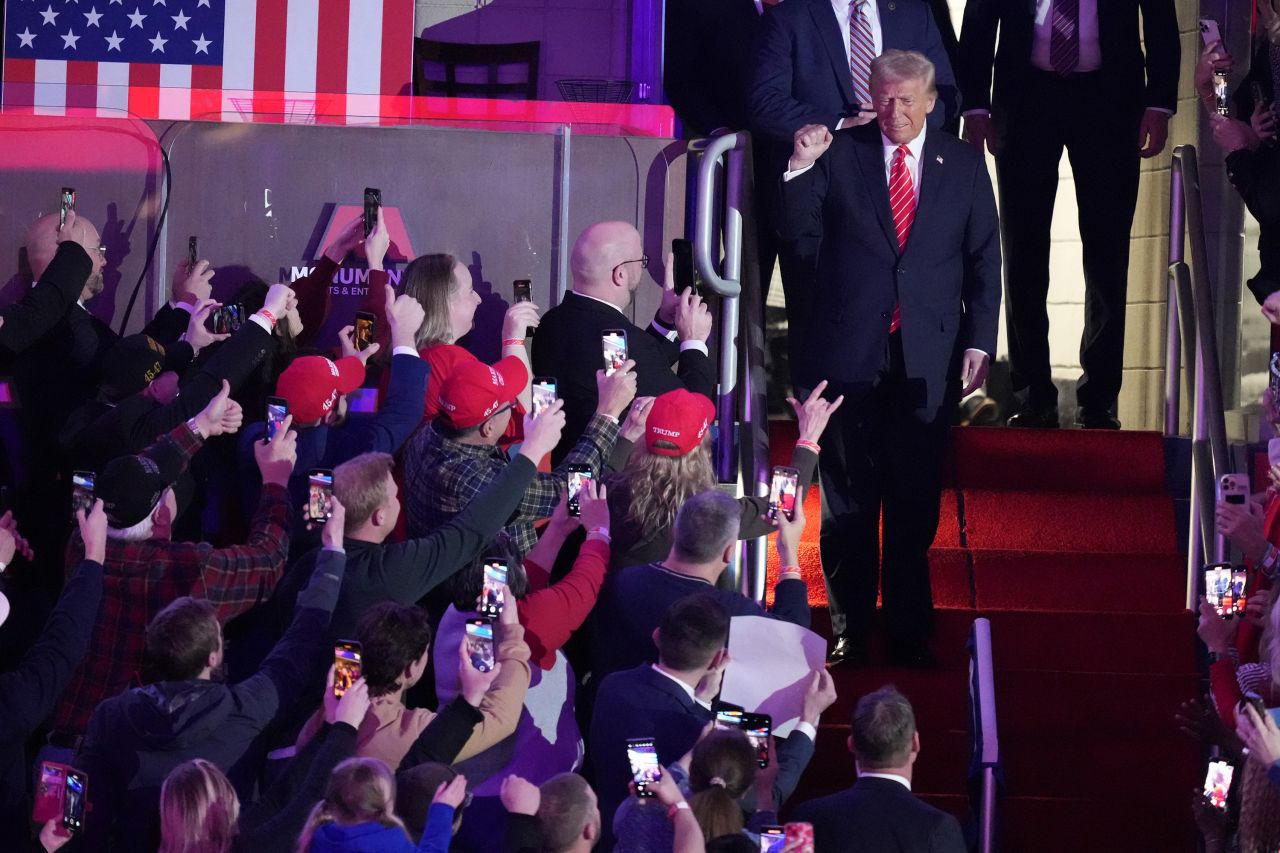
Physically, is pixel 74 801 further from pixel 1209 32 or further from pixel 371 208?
pixel 1209 32

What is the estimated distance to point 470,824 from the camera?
3.98 meters

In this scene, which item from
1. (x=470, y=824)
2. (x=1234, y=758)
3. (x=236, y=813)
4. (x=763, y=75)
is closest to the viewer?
(x=236, y=813)

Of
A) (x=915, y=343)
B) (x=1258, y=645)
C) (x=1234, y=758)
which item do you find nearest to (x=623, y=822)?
(x=1234, y=758)

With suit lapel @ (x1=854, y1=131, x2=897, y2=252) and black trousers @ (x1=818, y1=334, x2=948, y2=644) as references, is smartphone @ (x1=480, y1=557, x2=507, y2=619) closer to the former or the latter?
black trousers @ (x1=818, y1=334, x2=948, y2=644)

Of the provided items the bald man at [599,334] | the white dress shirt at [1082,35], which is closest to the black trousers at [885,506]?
the bald man at [599,334]

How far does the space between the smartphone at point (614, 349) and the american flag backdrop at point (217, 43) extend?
3.64m

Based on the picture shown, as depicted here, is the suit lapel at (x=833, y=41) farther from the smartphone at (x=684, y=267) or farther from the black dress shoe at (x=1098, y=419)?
the black dress shoe at (x=1098, y=419)

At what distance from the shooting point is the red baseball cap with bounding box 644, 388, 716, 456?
4.50m

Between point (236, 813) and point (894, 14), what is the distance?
147 inches

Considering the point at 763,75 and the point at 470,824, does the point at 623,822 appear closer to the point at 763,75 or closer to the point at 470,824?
the point at 470,824

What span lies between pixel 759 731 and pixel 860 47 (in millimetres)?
2992

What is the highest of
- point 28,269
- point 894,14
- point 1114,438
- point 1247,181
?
point 894,14

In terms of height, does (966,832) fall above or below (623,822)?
below

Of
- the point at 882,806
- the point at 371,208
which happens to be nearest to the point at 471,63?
the point at 371,208
